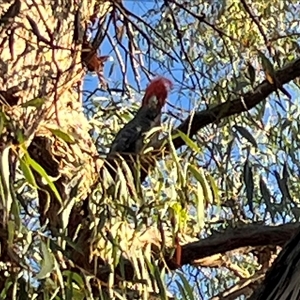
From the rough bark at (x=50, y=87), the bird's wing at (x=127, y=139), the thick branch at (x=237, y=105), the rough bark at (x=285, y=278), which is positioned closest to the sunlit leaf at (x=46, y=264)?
the rough bark at (x=50, y=87)

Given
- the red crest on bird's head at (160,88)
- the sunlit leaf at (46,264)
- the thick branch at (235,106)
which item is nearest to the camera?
the sunlit leaf at (46,264)

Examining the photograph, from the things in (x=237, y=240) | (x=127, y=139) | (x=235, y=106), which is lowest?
(x=237, y=240)

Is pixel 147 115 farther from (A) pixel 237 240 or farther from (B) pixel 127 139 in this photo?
(A) pixel 237 240

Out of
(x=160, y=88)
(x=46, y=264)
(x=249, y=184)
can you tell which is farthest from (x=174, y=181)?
(x=160, y=88)

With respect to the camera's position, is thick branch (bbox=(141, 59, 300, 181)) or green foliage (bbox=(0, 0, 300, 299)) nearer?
green foliage (bbox=(0, 0, 300, 299))

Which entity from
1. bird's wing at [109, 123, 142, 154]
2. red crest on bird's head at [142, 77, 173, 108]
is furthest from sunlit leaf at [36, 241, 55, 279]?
red crest on bird's head at [142, 77, 173, 108]

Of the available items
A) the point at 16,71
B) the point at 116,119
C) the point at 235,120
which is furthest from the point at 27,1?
the point at 116,119

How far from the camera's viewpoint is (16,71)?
169 cm

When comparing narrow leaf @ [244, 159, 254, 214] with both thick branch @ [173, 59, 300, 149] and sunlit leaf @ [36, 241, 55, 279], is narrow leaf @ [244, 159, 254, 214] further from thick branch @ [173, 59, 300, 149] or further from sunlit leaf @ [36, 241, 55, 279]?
sunlit leaf @ [36, 241, 55, 279]

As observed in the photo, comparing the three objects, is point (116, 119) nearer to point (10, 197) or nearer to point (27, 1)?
point (27, 1)

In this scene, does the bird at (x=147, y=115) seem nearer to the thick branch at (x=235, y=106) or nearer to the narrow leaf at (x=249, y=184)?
the thick branch at (x=235, y=106)

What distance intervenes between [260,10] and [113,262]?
119cm

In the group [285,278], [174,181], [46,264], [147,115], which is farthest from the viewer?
[147,115]

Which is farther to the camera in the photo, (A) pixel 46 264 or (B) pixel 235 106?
(B) pixel 235 106
